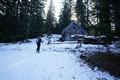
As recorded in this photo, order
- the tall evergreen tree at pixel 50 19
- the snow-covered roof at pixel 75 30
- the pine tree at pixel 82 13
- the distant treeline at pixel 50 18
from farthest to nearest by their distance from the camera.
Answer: the tall evergreen tree at pixel 50 19 → the pine tree at pixel 82 13 → the snow-covered roof at pixel 75 30 → the distant treeline at pixel 50 18

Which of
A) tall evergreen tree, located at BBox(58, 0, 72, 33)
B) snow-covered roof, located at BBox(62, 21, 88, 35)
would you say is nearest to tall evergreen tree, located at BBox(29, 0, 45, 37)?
snow-covered roof, located at BBox(62, 21, 88, 35)

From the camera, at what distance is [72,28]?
5756 centimetres

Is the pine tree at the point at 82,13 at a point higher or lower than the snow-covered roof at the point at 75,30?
higher

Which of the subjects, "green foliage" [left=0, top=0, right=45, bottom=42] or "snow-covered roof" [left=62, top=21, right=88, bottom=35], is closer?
"green foliage" [left=0, top=0, right=45, bottom=42]

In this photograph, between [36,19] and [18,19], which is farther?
[36,19]

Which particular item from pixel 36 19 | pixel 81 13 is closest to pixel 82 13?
pixel 81 13

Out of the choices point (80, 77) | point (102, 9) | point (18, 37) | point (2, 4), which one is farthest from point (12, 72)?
point (18, 37)

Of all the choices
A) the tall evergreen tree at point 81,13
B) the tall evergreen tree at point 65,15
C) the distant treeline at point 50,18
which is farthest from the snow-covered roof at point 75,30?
the tall evergreen tree at point 65,15

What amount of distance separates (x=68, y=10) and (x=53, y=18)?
8.57 meters

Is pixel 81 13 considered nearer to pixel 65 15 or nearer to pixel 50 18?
pixel 65 15

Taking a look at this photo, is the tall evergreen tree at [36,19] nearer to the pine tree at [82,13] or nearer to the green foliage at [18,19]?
the green foliage at [18,19]

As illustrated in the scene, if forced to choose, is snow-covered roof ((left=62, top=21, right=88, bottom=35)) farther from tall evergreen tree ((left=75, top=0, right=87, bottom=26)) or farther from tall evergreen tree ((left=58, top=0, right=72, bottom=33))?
tall evergreen tree ((left=58, top=0, right=72, bottom=33))

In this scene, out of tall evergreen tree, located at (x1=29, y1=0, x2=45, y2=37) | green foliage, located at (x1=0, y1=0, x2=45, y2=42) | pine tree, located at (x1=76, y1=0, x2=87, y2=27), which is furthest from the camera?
pine tree, located at (x1=76, y1=0, x2=87, y2=27)

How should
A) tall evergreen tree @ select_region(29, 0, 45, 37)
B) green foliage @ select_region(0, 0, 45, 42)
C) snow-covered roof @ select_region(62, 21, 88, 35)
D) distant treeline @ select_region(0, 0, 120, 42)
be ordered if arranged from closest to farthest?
distant treeline @ select_region(0, 0, 120, 42)
green foliage @ select_region(0, 0, 45, 42)
snow-covered roof @ select_region(62, 21, 88, 35)
tall evergreen tree @ select_region(29, 0, 45, 37)
